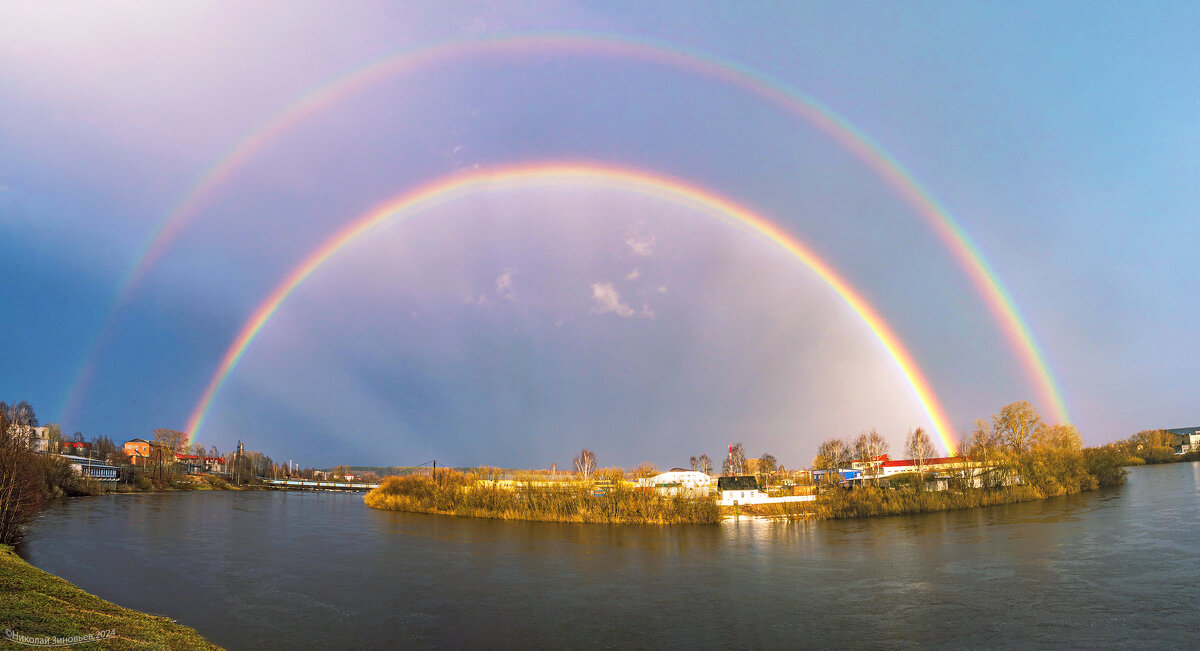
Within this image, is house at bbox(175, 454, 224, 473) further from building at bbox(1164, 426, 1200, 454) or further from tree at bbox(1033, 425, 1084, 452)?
building at bbox(1164, 426, 1200, 454)

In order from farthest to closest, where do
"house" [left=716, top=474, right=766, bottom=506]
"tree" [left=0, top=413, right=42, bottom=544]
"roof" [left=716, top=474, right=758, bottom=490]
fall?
"roof" [left=716, top=474, right=758, bottom=490]
"house" [left=716, top=474, right=766, bottom=506]
"tree" [left=0, top=413, right=42, bottom=544]

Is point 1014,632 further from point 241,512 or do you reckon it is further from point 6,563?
point 241,512

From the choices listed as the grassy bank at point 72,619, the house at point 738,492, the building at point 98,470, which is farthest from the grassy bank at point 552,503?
the building at point 98,470

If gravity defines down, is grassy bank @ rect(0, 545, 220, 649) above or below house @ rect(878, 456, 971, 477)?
above

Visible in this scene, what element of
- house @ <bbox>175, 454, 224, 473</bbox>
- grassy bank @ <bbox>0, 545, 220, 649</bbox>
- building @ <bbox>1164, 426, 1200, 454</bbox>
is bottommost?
house @ <bbox>175, 454, 224, 473</bbox>

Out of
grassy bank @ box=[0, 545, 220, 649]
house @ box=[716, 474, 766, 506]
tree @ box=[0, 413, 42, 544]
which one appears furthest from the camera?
house @ box=[716, 474, 766, 506]

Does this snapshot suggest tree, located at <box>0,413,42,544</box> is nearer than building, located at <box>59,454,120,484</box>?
Yes

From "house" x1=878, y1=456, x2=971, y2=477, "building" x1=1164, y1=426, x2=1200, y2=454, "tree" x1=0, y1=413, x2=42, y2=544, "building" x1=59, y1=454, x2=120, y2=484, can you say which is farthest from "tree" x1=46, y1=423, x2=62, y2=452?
"building" x1=1164, y1=426, x2=1200, y2=454
